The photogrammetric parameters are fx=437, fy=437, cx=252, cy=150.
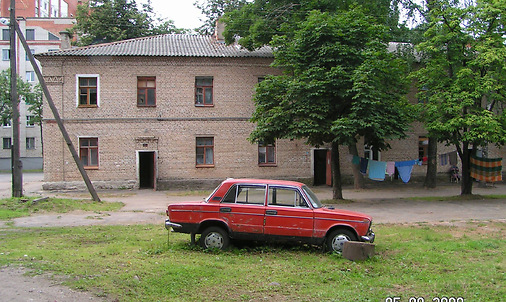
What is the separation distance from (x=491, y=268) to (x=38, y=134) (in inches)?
2152

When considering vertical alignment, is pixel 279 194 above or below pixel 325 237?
above

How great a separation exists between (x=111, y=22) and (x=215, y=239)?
36857 mm

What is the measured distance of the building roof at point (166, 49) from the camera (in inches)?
995

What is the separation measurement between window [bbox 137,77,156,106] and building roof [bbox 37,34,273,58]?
149cm

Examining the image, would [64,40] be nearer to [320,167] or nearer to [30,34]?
[320,167]

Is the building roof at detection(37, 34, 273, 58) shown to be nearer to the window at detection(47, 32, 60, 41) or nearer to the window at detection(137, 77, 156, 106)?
the window at detection(137, 77, 156, 106)

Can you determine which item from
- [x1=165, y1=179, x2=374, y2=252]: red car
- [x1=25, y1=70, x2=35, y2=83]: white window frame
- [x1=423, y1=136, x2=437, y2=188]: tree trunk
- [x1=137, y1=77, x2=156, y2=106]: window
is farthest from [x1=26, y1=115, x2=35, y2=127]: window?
[x1=165, y1=179, x2=374, y2=252]: red car

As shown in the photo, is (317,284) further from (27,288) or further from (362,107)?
(362,107)

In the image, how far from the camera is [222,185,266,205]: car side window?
914 cm

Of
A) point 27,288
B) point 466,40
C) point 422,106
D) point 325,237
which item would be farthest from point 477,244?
point 466,40

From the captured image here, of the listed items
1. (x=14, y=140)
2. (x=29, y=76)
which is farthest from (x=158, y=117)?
(x=29, y=76)

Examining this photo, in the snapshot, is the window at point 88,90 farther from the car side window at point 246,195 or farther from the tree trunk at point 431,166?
the tree trunk at point 431,166

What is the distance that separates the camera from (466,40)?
778 inches

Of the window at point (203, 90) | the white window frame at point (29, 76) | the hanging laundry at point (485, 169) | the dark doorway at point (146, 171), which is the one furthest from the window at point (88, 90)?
the white window frame at point (29, 76)
